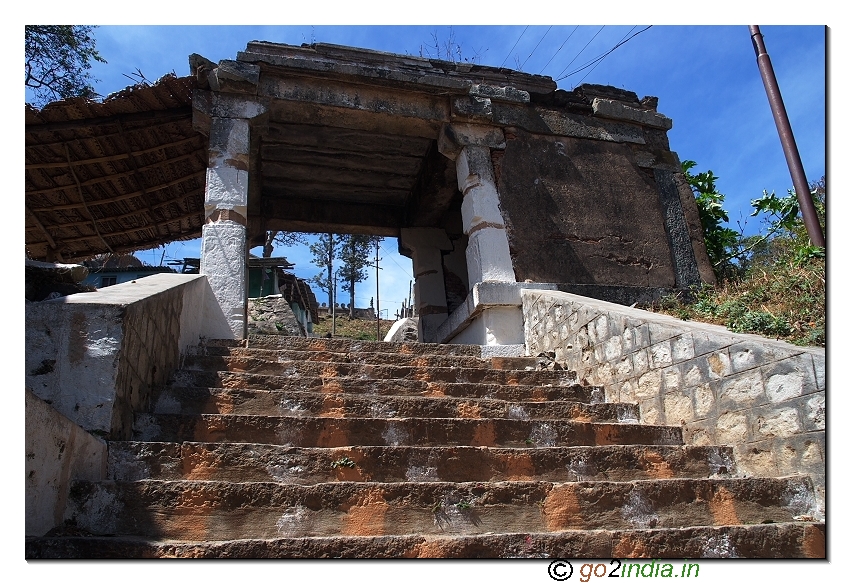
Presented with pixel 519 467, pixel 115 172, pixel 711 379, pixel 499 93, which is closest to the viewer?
pixel 519 467

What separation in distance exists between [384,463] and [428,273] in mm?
6895

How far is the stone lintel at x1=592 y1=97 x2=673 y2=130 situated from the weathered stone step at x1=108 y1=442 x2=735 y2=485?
212 inches

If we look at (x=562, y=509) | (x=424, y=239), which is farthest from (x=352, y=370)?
(x=424, y=239)

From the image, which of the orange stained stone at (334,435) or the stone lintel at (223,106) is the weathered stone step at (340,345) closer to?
the orange stained stone at (334,435)

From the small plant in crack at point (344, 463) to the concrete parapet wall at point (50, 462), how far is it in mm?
1048

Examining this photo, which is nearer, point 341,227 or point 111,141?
point 111,141

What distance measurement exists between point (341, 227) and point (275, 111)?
321 cm

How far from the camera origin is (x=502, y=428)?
374cm

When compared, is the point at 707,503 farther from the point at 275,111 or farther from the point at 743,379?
the point at 275,111

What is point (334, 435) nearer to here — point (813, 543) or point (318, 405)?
point (318, 405)

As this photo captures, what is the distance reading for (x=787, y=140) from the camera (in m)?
4.96

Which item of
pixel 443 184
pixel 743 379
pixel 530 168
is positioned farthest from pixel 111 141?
pixel 743 379

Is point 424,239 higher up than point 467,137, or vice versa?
point 467,137

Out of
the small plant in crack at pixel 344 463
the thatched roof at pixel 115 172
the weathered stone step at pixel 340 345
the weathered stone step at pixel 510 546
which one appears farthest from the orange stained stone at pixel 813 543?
the thatched roof at pixel 115 172
